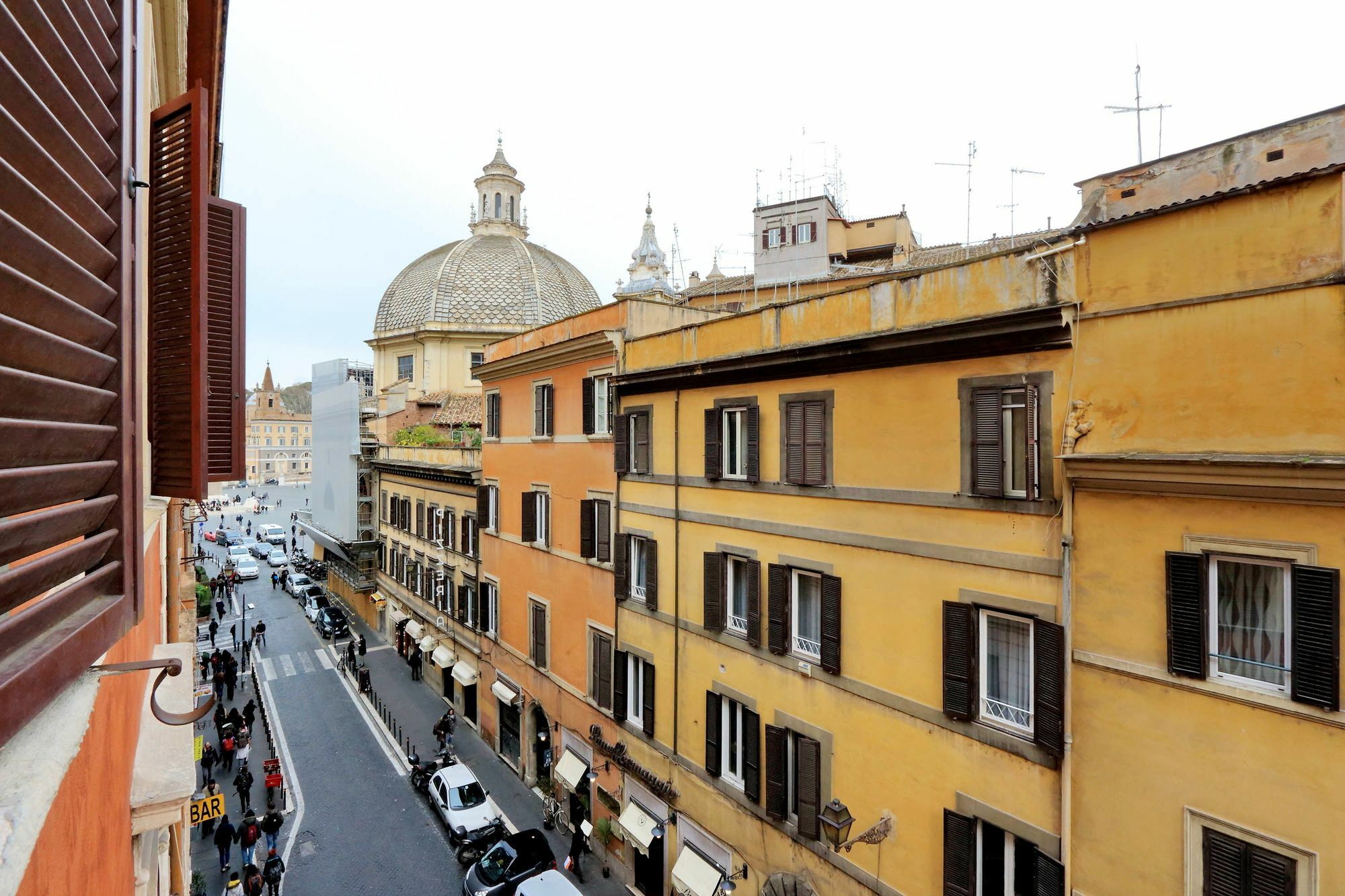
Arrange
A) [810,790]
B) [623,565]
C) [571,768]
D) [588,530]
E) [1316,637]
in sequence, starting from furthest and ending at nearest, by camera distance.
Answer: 1. [571,768]
2. [588,530]
3. [623,565]
4. [810,790]
5. [1316,637]

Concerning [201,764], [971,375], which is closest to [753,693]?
[971,375]

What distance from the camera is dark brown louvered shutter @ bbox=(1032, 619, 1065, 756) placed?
8234 millimetres

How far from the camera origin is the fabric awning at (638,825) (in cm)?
1480

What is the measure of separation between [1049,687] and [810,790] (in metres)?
4.73

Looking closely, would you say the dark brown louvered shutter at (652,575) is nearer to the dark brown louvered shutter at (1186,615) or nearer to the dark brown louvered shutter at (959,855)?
the dark brown louvered shutter at (959,855)

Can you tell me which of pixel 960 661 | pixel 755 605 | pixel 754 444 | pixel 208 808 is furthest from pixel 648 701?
pixel 208 808

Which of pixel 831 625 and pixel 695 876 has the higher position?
pixel 831 625

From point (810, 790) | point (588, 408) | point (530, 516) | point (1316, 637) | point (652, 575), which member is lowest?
point (810, 790)

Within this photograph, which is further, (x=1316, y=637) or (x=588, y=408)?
(x=588, y=408)

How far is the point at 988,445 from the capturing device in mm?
9062

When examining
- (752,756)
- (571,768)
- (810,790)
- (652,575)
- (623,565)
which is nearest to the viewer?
(810,790)

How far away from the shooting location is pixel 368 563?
124ft

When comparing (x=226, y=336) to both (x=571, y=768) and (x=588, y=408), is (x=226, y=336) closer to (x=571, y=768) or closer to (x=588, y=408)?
(x=588, y=408)

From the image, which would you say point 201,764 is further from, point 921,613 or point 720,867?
point 921,613
